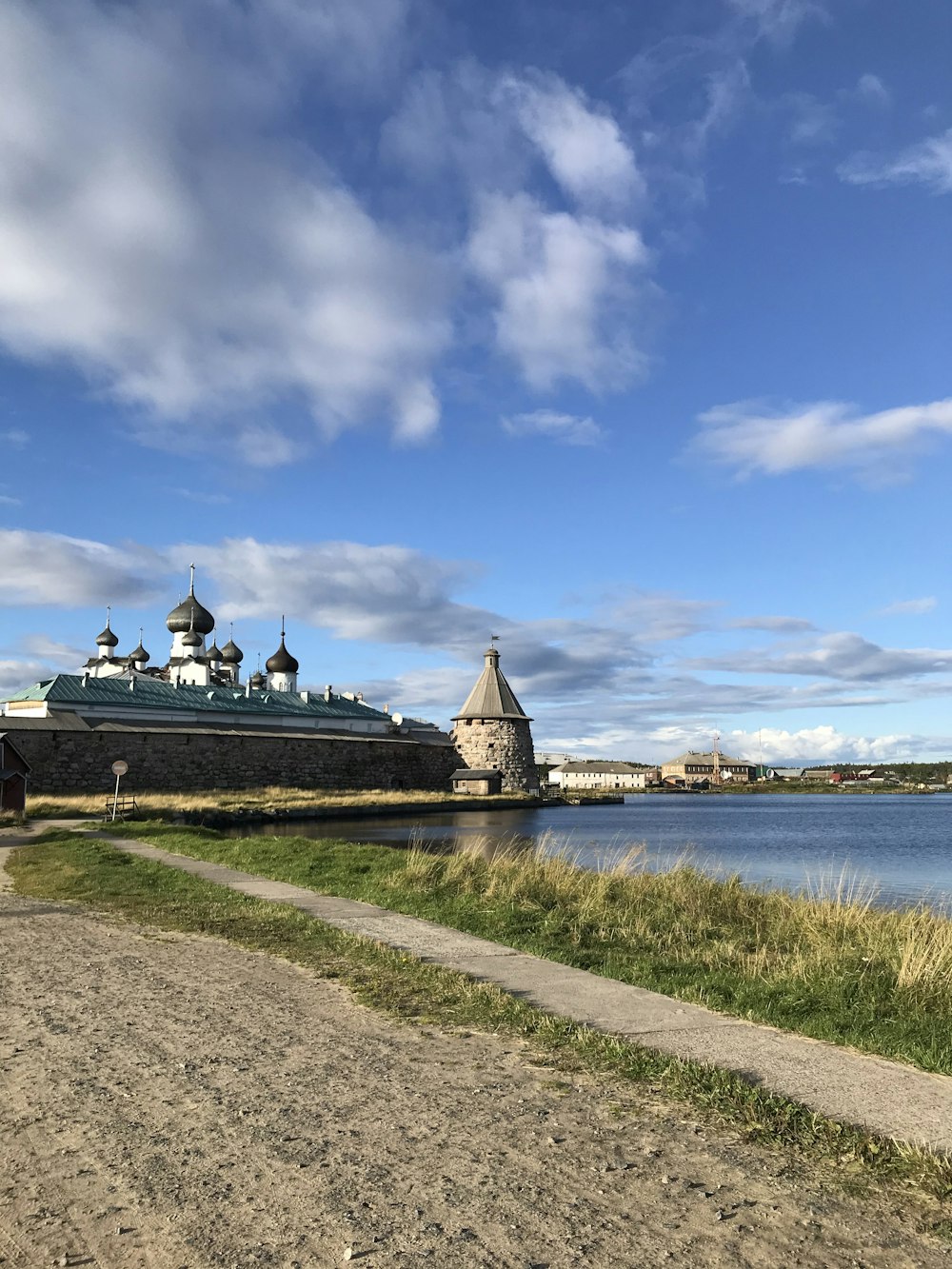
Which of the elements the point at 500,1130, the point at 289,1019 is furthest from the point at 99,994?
the point at 500,1130

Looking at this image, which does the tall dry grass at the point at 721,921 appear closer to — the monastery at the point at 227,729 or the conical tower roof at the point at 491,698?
the monastery at the point at 227,729

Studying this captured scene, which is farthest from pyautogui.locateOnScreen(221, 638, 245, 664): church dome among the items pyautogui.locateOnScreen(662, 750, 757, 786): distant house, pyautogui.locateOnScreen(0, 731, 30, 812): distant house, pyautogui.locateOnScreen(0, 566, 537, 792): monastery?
pyautogui.locateOnScreen(662, 750, 757, 786): distant house

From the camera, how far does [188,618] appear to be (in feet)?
220

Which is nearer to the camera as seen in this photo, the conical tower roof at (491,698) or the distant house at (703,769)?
the conical tower roof at (491,698)

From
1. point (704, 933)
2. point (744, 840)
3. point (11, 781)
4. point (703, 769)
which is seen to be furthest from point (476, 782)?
point (703, 769)

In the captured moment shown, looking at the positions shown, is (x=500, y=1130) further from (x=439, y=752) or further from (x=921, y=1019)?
(x=439, y=752)

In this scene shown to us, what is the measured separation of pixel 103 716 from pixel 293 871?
40263 mm

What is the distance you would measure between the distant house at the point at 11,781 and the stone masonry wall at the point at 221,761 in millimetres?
17898

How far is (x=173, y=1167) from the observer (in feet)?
12.3

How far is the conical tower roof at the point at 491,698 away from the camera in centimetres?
6962

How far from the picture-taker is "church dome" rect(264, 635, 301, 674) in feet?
241

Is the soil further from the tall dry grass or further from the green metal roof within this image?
the green metal roof

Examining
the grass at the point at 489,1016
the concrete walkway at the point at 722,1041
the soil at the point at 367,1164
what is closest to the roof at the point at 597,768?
the grass at the point at 489,1016

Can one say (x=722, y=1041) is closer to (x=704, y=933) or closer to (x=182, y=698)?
(x=704, y=933)
